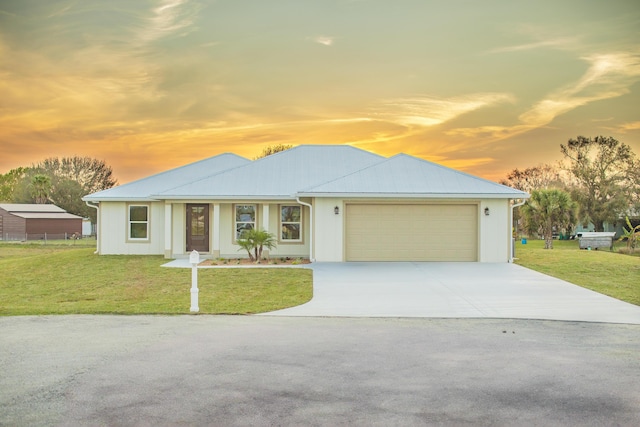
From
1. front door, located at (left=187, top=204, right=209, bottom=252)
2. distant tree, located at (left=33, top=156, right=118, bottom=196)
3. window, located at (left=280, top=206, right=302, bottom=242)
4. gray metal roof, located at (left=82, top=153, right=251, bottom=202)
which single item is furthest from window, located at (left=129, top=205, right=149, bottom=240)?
distant tree, located at (left=33, top=156, right=118, bottom=196)

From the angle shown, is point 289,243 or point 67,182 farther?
point 67,182

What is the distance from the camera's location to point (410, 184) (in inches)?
882

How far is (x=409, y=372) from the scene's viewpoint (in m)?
7.06

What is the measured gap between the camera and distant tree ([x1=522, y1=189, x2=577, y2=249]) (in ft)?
113

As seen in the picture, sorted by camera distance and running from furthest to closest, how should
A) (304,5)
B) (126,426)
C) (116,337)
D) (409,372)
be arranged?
(304,5) < (116,337) < (409,372) < (126,426)

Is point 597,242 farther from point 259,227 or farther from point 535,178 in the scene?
point 535,178

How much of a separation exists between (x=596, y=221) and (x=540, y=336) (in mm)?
43154

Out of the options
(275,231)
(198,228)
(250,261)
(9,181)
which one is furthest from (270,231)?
(9,181)

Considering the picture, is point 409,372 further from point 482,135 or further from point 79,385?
point 482,135

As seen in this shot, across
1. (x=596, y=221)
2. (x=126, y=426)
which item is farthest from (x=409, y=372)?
(x=596, y=221)

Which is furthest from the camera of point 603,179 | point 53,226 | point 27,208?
point 27,208

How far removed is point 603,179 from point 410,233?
109ft

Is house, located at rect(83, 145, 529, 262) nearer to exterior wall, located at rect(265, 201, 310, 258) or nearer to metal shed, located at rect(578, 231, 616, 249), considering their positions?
exterior wall, located at rect(265, 201, 310, 258)

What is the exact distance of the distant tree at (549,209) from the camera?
3456cm
